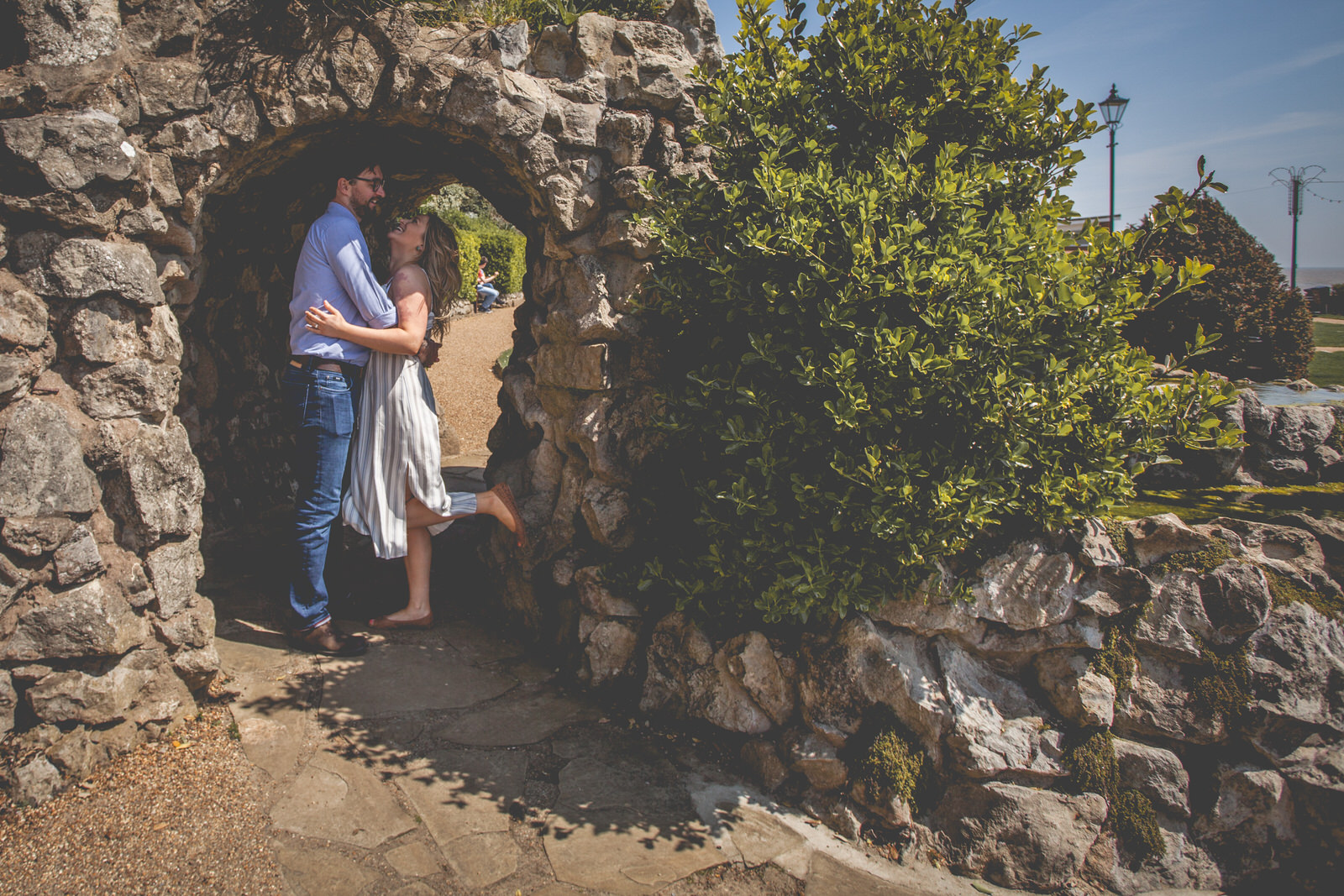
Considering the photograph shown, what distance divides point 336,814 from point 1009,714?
8.91 ft

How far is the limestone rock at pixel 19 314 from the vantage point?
283 centimetres

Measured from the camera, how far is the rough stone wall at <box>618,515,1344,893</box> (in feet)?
10.2

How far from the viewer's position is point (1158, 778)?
3.18 meters

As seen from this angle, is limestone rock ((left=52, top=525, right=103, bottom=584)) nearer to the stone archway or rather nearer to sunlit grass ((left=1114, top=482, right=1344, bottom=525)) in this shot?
the stone archway

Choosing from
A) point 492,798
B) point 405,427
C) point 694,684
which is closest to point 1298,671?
point 694,684

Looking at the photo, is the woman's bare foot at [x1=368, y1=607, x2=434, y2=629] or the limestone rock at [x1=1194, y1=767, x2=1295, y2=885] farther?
the woman's bare foot at [x1=368, y1=607, x2=434, y2=629]

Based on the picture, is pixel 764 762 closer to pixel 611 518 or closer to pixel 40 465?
pixel 611 518

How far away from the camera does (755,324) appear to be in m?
3.37

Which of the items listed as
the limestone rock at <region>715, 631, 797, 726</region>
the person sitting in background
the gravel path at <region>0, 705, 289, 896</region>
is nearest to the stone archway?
the gravel path at <region>0, 705, 289, 896</region>

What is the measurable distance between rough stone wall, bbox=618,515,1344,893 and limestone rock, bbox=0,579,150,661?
2.59 metres

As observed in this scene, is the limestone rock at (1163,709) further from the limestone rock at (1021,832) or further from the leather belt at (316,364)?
the leather belt at (316,364)

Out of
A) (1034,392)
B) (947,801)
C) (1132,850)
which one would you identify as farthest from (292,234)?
(1132,850)

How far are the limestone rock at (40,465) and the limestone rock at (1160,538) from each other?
4.36 m

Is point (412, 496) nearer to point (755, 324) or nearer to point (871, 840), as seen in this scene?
point (755, 324)
